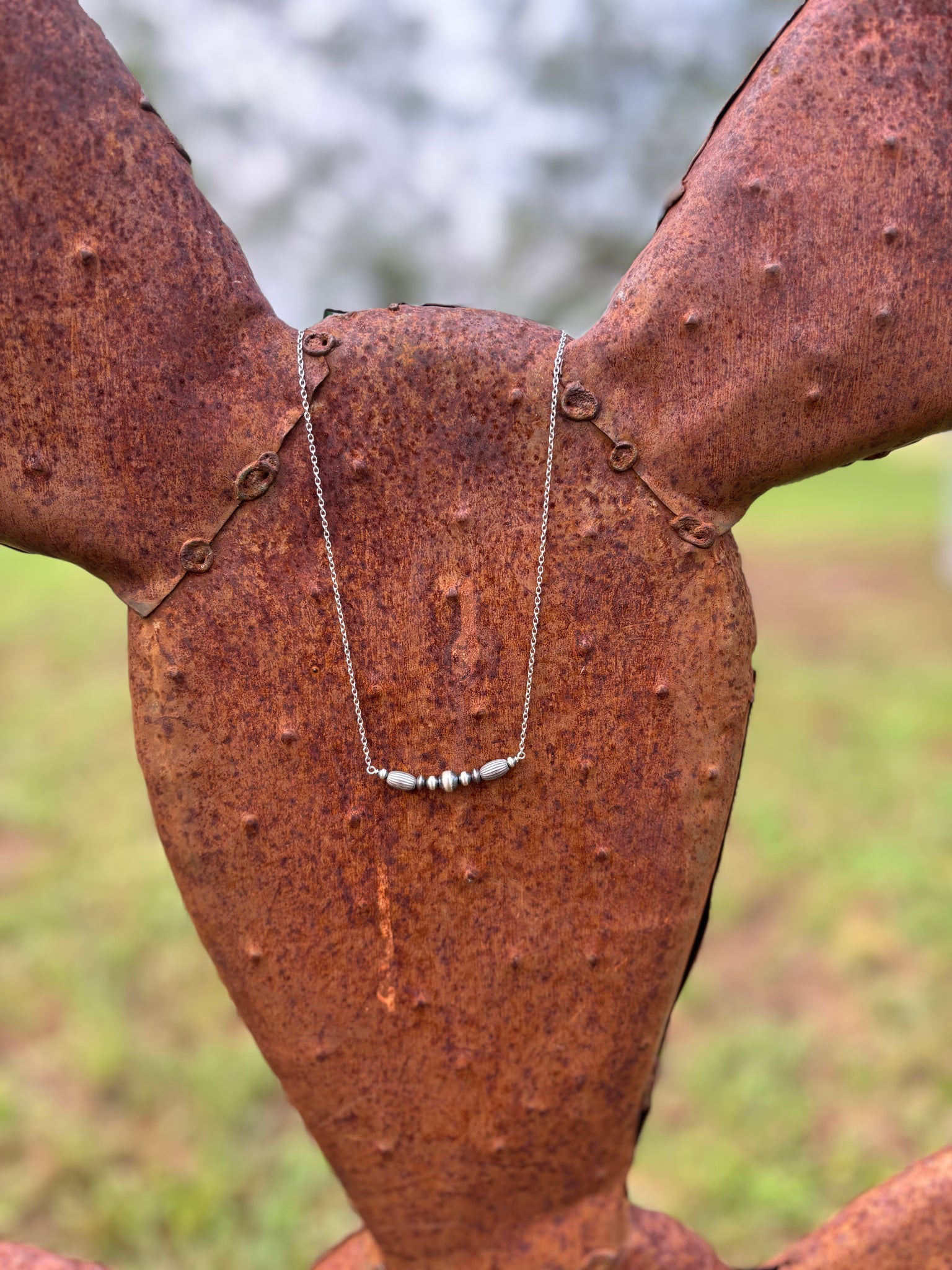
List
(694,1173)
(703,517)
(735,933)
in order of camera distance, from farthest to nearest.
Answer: (735,933) < (694,1173) < (703,517)

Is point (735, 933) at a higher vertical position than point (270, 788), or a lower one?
higher

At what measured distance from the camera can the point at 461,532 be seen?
0.88 m

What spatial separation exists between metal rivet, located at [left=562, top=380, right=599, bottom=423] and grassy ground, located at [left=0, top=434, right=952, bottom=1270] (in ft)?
5.58

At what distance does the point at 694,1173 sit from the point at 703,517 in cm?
167

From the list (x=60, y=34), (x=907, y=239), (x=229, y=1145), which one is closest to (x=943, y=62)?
(x=907, y=239)

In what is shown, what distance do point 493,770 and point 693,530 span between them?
0.24m

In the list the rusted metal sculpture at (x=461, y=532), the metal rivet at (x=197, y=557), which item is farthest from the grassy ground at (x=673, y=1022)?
the metal rivet at (x=197, y=557)

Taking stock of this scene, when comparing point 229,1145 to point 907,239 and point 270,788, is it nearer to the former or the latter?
point 270,788

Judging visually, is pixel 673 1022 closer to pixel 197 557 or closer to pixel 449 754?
pixel 449 754

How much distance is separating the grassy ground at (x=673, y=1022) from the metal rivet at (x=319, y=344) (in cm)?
171

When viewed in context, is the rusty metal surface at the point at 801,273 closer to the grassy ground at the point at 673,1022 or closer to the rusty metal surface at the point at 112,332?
the rusty metal surface at the point at 112,332

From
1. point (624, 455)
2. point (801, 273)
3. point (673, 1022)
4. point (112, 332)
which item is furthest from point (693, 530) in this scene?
point (673, 1022)

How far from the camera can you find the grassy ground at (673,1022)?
2105 millimetres

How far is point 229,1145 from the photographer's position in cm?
228
